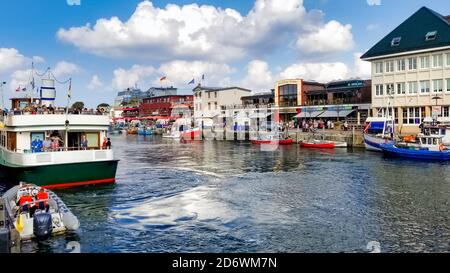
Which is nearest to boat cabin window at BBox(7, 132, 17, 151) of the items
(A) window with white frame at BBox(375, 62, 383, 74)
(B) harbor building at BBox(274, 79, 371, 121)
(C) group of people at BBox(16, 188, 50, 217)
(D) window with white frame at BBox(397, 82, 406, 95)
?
(C) group of people at BBox(16, 188, 50, 217)

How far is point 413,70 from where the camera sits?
6147 centimetres

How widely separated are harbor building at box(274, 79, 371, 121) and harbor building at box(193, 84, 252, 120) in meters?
19.5

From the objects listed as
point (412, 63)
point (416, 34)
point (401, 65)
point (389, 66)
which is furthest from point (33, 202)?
point (416, 34)

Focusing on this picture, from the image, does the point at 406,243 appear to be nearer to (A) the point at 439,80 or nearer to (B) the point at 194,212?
(B) the point at 194,212

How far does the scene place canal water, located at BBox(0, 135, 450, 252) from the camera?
1625 centimetres

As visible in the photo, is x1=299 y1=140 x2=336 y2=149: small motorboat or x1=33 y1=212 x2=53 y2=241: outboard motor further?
x1=299 y1=140 x2=336 y2=149: small motorboat

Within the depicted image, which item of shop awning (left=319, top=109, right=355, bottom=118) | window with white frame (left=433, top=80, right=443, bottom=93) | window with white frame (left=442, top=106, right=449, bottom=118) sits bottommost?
window with white frame (left=442, top=106, right=449, bottom=118)

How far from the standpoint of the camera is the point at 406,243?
1619 centimetres

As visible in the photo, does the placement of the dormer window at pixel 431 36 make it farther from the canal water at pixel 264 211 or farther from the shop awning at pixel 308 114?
the canal water at pixel 264 211

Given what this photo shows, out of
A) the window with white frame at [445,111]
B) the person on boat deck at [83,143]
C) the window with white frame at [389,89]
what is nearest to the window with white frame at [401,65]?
the window with white frame at [389,89]

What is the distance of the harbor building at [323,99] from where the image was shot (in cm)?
7606

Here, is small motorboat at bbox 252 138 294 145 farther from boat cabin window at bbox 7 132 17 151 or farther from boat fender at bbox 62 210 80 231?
boat fender at bbox 62 210 80 231
